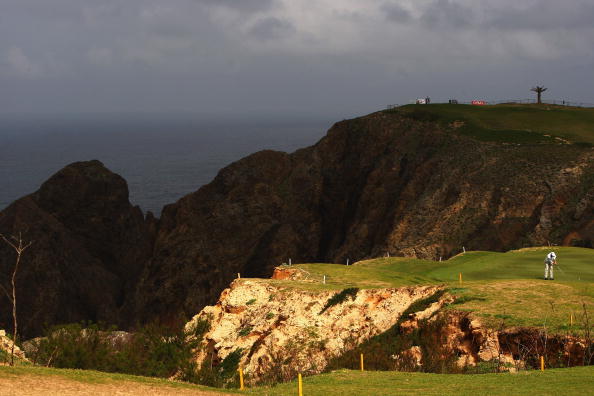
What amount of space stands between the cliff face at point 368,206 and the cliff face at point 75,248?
8.93 metres

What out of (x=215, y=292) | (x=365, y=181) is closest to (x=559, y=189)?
(x=365, y=181)

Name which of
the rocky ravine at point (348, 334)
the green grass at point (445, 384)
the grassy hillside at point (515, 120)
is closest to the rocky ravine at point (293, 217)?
the grassy hillside at point (515, 120)

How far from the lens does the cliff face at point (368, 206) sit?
247 ft

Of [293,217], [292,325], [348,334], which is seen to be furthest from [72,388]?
[293,217]

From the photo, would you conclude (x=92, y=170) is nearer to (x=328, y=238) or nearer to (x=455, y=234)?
(x=328, y=238)

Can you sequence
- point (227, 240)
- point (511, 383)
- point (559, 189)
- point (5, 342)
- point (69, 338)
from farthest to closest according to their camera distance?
point (227, 240)
point (559, 189)
point (5, 342)
point (69, 338)
point (511, 383)

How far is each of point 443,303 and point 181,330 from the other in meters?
16.2

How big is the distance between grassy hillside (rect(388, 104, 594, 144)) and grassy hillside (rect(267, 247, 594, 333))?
143 feet

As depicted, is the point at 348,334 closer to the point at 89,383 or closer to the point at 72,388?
the point at 89,383

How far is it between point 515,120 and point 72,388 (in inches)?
3618

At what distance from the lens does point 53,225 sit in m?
108

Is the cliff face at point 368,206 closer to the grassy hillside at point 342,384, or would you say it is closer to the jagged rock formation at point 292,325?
the jagged rock formation at point 292,325

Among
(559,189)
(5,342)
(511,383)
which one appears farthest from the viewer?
(559,189)

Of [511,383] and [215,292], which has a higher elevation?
[511,383]
